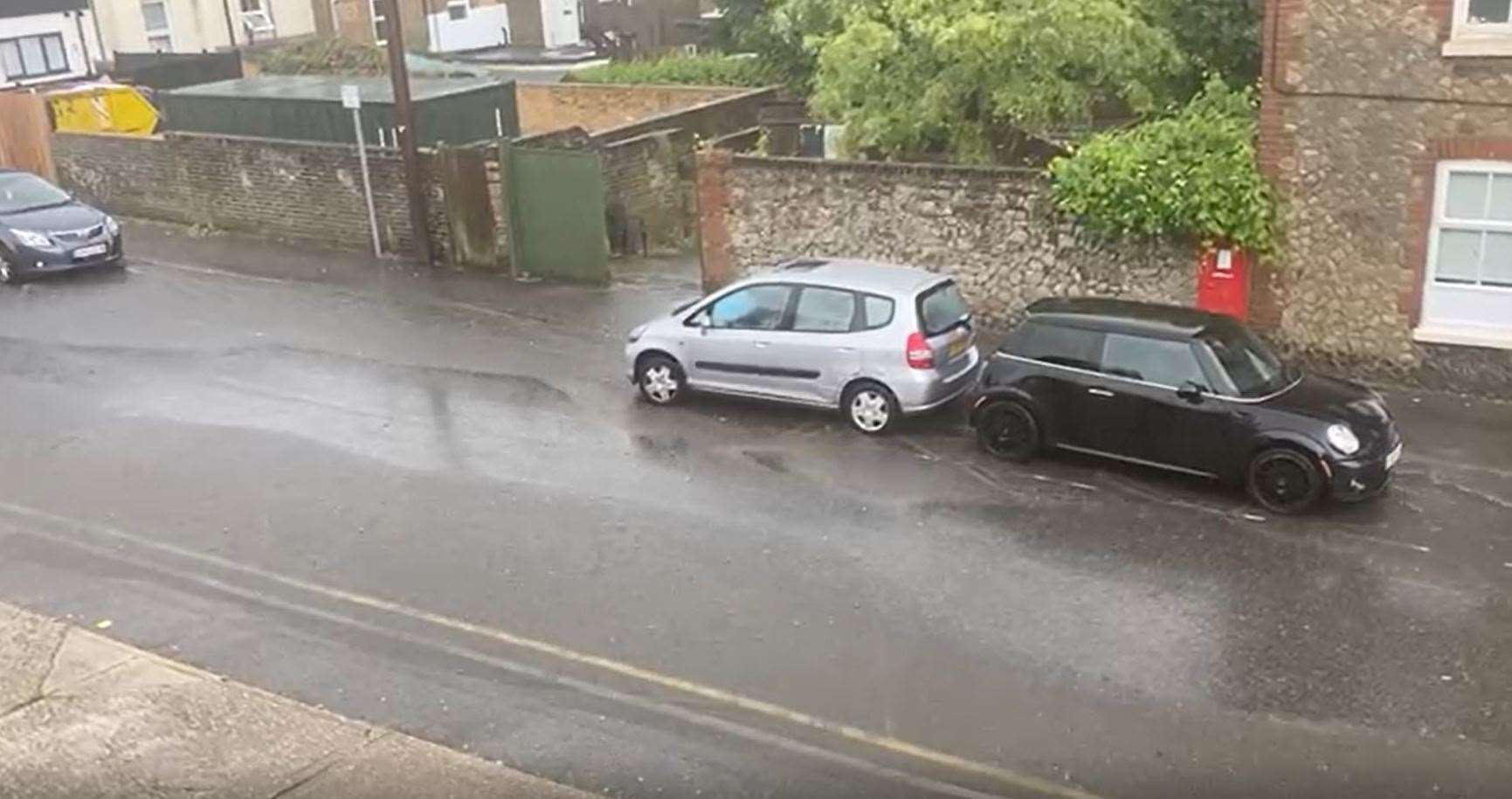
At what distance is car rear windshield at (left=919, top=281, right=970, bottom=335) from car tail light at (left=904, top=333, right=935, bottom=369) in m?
0.12

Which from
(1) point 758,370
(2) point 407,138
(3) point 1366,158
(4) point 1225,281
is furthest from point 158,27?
(3) point 1366,158

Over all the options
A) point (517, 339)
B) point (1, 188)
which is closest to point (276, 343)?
point (517, 339)

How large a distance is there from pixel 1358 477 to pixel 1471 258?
165 inches

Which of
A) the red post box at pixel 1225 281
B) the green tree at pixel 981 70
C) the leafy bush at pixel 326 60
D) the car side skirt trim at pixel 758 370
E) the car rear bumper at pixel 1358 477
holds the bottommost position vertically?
the car rear bumper at pixel 1358 477

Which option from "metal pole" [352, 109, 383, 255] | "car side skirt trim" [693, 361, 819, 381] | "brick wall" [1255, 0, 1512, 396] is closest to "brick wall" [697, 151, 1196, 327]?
"brick wall" [1255, 0, 1512, 396]

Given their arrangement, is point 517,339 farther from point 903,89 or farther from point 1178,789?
point 1178,789

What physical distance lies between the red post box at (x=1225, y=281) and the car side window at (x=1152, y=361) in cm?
346

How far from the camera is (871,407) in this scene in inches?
572

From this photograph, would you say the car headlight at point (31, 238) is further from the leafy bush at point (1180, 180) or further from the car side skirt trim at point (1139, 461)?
the car side skirt trim at point (1139, 461)

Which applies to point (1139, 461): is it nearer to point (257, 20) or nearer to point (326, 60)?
point (326, 60)

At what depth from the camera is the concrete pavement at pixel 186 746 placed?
7957 millimetres

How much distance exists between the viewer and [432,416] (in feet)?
51.1

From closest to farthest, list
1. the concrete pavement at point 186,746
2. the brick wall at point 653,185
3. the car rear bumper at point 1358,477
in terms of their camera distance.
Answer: the concrete pavement at point 186,746 < the car rear bumper at point 1358,477 < the brick wall at point 653,185

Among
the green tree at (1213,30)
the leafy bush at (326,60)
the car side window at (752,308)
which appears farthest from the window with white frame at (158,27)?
the car side window at (752,308)
